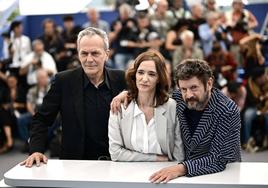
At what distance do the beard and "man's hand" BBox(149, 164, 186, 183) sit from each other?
0.29 meters

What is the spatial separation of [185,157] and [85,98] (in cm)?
68

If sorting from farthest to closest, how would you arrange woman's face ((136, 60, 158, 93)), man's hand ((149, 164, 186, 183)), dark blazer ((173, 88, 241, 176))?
woman's face ((136, 60, 158, 93)), dark blazer ((173, 88, 241, 176)), man's hand ((149, 164, 186, 183))

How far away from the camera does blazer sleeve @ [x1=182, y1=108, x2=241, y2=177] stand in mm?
2068

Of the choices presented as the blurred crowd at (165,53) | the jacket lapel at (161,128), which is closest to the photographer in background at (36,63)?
the blurred crowd at (165,53)

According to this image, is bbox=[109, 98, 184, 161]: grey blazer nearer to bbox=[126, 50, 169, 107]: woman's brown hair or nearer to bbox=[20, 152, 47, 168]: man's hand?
bbox=[126, 50, 169, 107]: woman's brown hair

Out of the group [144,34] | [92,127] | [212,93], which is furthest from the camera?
[144,34]

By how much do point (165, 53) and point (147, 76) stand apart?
4197mm

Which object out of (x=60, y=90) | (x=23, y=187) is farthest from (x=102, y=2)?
(x=23, y=187)

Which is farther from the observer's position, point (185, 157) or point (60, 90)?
point (60, 90)

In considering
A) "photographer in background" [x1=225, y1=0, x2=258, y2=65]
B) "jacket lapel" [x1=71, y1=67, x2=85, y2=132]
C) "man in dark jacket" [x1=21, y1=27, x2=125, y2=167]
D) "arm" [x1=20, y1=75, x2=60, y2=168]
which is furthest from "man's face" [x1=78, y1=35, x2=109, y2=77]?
"photographer in background" [x1=225, y1=0, x2=258, y2=65]

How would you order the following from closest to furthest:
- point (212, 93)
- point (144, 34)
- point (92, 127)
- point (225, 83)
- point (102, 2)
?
point (212, 93)
point (92, 127)
point (225, 83)
point (144, 34)
point (102, 2)

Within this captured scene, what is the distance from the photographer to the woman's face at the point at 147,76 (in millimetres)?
2217

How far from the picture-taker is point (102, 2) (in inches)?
350

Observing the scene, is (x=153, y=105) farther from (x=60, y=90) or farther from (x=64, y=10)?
(x=64, y=10)
